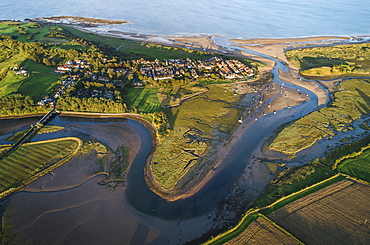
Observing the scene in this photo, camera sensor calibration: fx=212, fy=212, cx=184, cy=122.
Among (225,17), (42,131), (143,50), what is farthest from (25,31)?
(225,17)

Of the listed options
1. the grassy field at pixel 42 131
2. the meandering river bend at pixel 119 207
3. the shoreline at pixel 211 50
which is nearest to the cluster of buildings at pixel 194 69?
the shoreline at pixel 211 50

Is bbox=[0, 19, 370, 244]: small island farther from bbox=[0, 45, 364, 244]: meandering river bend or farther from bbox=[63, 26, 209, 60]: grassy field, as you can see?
bbox=[63, 26, 209, 60]: grassy field

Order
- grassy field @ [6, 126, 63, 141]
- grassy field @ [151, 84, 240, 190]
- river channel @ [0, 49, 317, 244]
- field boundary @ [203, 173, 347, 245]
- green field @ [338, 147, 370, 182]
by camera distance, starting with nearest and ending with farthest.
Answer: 1. field boundary @ [203, 173, 347, 245]
2. river channel @ [0, 49, 317, 244]
3. green field @ [338, 147, 370, 182]
4. grassy field @ [151, 84, 240, 190]
5. grassy field @ [6, 126, 63, 141]

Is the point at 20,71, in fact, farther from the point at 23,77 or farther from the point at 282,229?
the point at 282,229

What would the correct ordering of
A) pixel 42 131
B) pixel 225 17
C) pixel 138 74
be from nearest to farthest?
pixel 42 131 → pixel 138 74 → pixel 225 17

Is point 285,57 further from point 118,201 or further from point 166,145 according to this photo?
point 118,201

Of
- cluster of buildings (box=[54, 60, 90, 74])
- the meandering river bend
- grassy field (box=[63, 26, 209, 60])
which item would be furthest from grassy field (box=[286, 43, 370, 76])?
cluster of buildings (box=[54, 60, 90, 74])

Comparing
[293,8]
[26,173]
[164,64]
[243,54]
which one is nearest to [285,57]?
[243,54]
